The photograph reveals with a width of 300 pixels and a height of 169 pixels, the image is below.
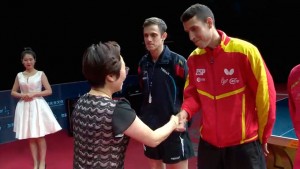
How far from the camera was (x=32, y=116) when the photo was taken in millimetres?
4219

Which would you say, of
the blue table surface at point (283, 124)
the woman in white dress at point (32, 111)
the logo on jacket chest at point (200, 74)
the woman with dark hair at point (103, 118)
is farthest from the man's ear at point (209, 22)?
the woman in white dress at point (32, 111)

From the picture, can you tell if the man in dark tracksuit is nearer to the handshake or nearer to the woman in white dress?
the handshake

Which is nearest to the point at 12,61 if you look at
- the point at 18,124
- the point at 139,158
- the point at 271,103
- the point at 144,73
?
the point at 18,124

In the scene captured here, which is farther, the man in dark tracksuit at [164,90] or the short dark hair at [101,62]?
the man in dark tracksuit at [164,90]

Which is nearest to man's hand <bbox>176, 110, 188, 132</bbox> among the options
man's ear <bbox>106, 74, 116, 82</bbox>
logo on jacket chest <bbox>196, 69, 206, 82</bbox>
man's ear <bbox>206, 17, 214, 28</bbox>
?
logo on jacket chest <bbox>196, 69, 206, 82</bbox>

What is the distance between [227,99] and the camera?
6.96 feet

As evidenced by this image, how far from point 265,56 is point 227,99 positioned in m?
9.20

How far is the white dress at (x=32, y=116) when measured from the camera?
4199 mm

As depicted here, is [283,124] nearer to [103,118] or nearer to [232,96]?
[232,96]

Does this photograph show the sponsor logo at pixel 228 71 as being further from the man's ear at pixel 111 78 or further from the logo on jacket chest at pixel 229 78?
the man's ear at pixel 111 78

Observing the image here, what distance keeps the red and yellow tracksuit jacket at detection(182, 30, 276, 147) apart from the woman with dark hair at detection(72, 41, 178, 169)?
1.98 ft

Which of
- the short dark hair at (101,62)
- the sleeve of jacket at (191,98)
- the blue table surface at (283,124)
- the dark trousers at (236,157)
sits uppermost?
the short dark hair at (101,62)

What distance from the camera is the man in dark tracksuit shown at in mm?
2865

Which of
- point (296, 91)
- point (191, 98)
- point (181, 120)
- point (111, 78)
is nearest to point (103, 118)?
point (111, 78)
